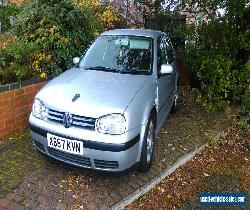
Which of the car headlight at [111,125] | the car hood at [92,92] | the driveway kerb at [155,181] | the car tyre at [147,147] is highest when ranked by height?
the car hood at [92,92]

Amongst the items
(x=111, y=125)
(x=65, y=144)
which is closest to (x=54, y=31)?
(x=65, y=144)

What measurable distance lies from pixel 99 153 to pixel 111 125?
34 centimetres

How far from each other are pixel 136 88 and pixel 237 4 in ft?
12.1

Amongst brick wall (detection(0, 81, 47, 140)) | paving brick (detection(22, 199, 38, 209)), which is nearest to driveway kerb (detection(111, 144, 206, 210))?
paving brick (detection(22, 199, 38, 209))

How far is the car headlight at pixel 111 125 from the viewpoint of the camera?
151 inches

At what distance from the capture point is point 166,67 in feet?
16.7

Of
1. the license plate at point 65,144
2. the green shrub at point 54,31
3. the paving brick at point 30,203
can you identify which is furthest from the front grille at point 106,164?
the green shrub at point 54,31

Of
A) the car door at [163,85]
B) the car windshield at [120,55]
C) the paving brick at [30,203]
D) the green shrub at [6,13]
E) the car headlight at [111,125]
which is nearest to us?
the paving brick at [30,203]

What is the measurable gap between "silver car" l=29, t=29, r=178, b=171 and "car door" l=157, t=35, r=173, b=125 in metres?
0.02

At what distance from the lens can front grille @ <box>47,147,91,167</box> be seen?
396cm

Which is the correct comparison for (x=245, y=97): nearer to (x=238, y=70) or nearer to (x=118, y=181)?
(x=238, y=70)

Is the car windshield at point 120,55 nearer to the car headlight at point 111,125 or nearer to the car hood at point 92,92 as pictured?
the car hood at point 92,92

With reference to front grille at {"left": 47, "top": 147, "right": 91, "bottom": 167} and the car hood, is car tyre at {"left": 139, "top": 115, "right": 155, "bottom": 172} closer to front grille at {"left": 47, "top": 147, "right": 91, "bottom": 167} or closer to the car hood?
the car hood

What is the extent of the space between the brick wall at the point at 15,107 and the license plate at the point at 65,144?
Result: 154 centimetres
